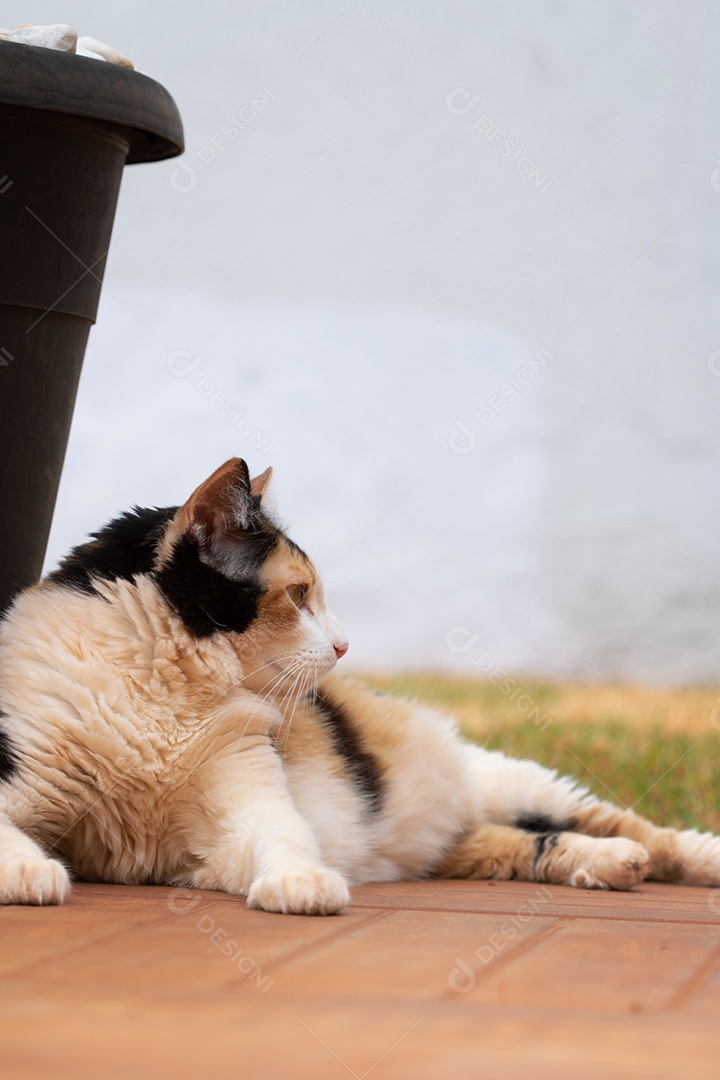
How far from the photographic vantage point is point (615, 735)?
14.8 feet

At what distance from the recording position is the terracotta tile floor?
1.18 meters

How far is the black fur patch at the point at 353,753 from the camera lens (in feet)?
8.64

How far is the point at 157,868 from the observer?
2.29m

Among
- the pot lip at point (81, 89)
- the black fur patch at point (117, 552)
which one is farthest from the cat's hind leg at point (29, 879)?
the pot lip at point (81, 89)

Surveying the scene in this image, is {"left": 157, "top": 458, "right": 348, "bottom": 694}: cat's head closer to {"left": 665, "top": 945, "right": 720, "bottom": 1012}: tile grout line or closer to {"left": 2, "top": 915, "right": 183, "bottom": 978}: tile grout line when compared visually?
{"left": 2, "top": 915, "right": 183, "bottom": 978}: tile grout line

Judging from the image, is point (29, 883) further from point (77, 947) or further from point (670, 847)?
point (670, 847)

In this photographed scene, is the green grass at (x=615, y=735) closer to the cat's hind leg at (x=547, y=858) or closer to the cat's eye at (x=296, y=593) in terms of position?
the cat's hind leg at (x=547, y=858)

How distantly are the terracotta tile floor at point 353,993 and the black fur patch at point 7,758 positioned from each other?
271mm

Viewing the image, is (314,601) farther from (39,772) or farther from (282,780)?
(39,772)

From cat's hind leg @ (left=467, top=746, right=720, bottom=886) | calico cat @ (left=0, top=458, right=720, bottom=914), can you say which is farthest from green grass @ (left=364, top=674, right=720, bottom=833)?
calico cat @ (left=0, top=458, right=720, bottom=914)

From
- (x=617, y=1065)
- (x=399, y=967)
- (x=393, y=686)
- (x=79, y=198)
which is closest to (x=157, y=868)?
(x=399, y=967)

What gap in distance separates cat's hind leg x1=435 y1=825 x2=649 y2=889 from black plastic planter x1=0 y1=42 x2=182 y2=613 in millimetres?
1235

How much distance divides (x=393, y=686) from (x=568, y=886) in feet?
8.10

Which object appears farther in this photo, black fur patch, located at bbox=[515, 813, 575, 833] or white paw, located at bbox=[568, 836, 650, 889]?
black fur patch, located at bbox=[515, 813, 575, 833]
